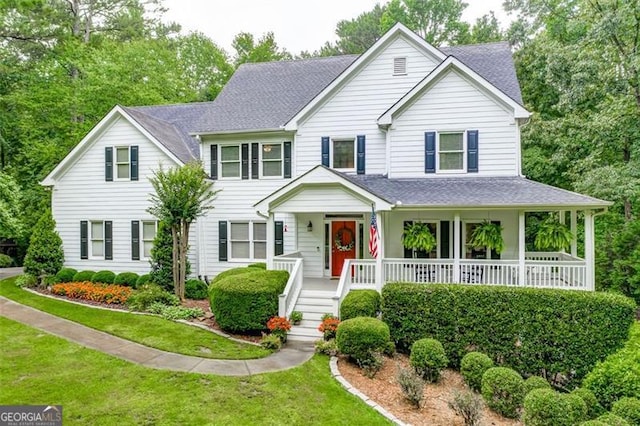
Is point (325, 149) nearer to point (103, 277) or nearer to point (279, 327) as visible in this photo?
point (279, 327)

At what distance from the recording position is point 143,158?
1545cm

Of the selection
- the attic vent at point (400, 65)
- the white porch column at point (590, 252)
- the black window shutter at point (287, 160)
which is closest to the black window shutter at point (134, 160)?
the black window shutter at point (287, 160)

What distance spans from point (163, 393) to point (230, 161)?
33.3 feet

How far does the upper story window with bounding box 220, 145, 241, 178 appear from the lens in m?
15.4

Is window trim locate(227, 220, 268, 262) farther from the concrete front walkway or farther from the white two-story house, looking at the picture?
the concrete front walkway

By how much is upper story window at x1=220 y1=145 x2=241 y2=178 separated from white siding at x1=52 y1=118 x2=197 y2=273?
6.39 ft

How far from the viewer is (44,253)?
15.4 m

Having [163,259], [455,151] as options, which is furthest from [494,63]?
[163,259]

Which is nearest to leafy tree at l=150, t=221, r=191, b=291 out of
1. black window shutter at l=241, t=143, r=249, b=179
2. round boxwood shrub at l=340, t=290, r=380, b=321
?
black window shutter at l=241, t=143, r=249, b=179

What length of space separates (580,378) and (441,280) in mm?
4066

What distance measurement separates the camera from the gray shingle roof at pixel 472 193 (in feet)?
34.7

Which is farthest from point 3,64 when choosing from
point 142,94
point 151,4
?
point 151,4

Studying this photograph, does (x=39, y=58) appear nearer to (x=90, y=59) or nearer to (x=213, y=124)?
(x=90, y=59)

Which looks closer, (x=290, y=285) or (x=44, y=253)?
(x=290, y=285)
